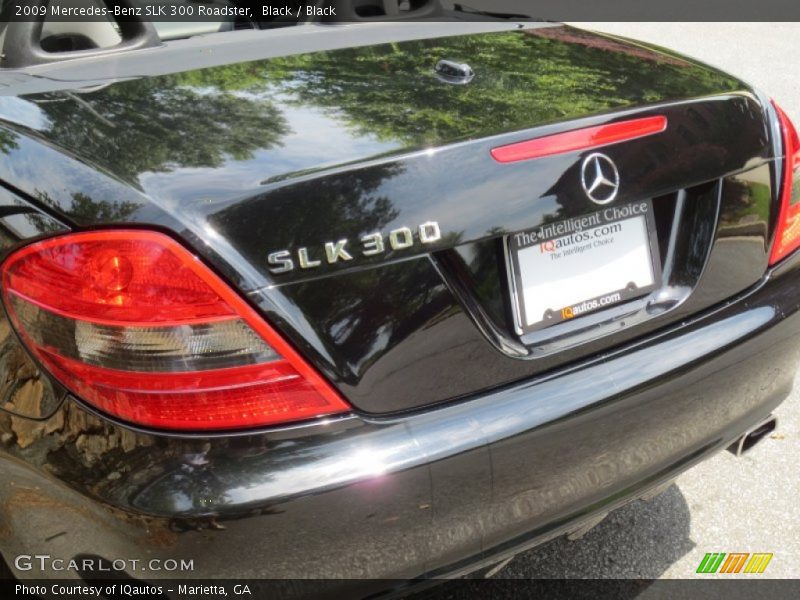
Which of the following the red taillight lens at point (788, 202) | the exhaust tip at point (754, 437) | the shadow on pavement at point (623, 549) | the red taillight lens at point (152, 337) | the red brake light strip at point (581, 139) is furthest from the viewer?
the shadow on pavement at point (623, 549)

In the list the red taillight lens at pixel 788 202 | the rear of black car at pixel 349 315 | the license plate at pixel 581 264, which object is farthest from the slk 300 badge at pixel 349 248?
the red taillight lens at pixel 788 202

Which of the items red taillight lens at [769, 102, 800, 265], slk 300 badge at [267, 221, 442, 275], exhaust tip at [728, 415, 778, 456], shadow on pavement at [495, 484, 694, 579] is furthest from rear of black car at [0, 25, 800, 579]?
shadow on pavement at [495, 484, 694, 579]

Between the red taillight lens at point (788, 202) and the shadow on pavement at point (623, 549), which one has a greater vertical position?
the red taillight lens at point (788, 202)

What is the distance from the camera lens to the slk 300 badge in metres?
1.57

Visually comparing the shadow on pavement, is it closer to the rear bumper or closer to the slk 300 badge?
the rear bumper

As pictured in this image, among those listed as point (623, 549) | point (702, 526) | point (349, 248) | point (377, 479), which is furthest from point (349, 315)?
point (702, 526)

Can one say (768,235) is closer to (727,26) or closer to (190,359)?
(190,359)

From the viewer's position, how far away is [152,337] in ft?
5.18

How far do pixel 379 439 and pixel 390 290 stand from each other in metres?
0.27

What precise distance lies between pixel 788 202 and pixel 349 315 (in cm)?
130

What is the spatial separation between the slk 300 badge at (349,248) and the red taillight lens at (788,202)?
108 centimetres

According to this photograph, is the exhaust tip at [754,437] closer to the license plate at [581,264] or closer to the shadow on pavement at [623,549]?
the shadow on pavement at [623,549]

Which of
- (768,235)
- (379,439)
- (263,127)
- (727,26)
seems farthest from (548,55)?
(727,26)

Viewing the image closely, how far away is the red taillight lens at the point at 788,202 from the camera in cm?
228
